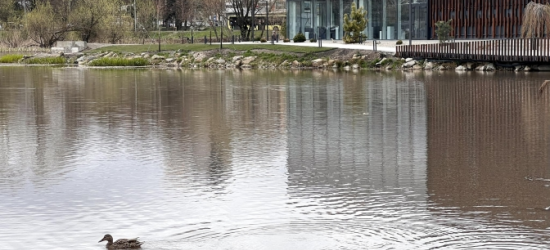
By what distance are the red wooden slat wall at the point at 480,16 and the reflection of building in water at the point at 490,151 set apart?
31.2 metres

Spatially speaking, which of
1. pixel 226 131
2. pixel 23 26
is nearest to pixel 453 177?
pixel 226 131

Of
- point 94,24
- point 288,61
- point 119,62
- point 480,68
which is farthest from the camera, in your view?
point 94,24

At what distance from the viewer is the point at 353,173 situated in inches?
816

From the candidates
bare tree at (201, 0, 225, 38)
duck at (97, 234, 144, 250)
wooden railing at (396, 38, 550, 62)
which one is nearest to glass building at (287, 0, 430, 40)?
wooden railing at (396, 38, 550, 62)

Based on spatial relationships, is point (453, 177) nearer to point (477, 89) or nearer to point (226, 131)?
point (226, 131)

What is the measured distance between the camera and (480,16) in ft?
249

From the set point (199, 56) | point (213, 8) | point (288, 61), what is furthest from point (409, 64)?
point (213, 8)

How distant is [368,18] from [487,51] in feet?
98.5

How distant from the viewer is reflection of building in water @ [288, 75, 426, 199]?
65.8ft

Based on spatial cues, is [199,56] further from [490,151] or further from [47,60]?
[490,151]

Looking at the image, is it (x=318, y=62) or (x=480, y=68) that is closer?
(x=480, y=68)

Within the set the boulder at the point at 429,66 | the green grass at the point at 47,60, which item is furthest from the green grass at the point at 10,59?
the boulder at the point at 429,66

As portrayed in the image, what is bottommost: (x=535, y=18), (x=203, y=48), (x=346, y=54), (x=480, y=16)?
(x=346, y=54)

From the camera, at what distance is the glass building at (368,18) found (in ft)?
275
